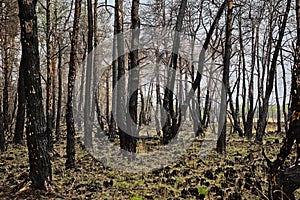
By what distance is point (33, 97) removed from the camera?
7.13 m

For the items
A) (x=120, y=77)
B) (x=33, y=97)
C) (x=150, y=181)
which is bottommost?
(x=150, y=181)

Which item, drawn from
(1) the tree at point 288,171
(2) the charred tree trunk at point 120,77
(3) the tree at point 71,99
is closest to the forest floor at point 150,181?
(1) the tree at point 288,171

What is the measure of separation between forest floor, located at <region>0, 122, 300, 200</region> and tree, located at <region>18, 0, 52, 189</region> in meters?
0.31

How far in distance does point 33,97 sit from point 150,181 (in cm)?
343

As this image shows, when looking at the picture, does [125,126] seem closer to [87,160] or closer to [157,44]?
[87,160]

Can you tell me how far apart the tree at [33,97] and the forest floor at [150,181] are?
0.31 meters

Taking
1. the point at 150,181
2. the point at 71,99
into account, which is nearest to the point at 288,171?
the point at 150,181

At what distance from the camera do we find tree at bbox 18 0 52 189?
7.04m

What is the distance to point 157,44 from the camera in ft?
79.2

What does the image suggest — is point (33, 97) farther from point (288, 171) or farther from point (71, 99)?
point (288, 171)

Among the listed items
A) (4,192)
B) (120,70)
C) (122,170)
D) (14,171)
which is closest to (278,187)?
(4,192)

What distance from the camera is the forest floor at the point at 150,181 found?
721 cm

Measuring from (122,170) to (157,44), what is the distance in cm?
1456

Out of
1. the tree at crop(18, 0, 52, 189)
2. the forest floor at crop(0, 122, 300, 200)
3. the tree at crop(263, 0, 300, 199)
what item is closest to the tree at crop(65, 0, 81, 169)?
the forest floor at crop(0, 122, 300, 200)
